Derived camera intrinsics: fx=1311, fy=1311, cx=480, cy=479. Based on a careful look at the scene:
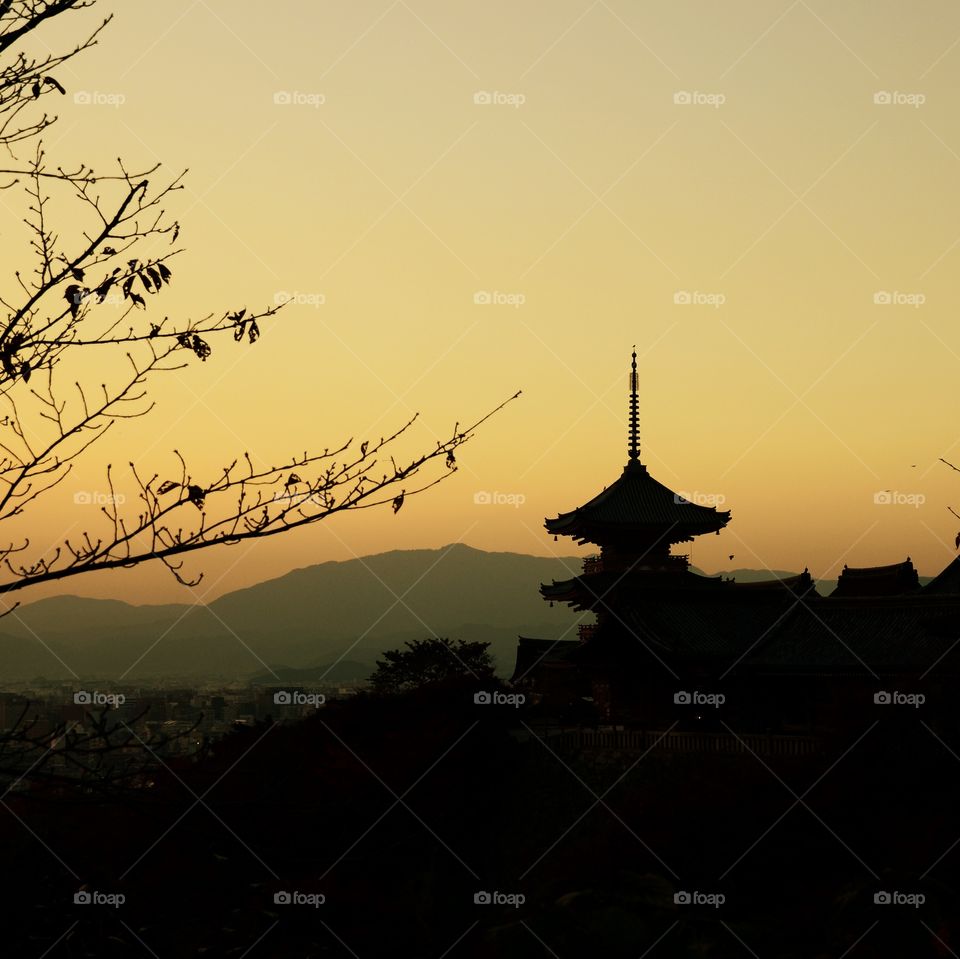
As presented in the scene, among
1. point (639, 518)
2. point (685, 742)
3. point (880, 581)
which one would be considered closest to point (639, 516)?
point (639, 518)

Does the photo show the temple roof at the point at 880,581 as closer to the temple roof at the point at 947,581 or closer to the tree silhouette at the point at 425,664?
the temple roof at the point at 947,581

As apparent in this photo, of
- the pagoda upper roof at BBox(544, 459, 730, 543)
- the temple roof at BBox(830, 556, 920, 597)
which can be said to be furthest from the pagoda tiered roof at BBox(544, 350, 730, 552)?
the temple roof at BBox(830, 556, 920, 597)

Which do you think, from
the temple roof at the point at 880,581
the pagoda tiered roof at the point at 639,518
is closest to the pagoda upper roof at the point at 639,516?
the pagoda tiered roof at the point at 639,518

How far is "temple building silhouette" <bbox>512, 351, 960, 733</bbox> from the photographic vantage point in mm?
34688

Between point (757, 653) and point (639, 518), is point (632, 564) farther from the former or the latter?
point (757, 653)

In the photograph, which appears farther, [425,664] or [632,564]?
[425,664]

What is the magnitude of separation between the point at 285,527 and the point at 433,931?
77.3ft

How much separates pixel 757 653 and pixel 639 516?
10.2 metres

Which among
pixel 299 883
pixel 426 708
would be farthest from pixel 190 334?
pixel 426 708

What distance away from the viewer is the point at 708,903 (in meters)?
26.7

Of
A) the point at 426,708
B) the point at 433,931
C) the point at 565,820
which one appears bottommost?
the point at 433,931

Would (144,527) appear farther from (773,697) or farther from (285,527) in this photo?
(773,697)

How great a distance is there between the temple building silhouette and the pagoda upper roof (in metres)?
1.96

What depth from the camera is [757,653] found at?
37.0 m
